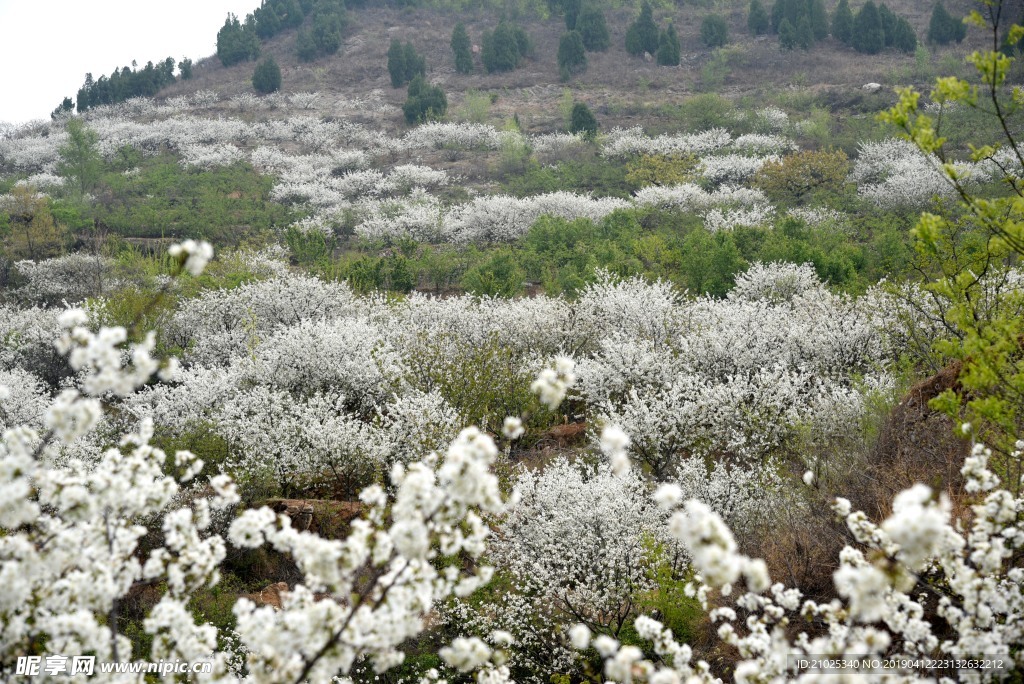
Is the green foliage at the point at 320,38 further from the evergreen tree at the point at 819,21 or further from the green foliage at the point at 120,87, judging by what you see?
the evergreen tree at the point at 819,21

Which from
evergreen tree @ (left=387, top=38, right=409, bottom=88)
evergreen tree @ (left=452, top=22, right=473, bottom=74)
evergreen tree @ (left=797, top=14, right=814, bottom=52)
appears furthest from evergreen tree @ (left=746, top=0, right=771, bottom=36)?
evergreen tree @ (left=387, top=38, right=409, bottom=88)

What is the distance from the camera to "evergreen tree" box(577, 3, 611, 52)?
63125mm

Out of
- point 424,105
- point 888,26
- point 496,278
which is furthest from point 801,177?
point 888,26

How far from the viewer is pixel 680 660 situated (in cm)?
361

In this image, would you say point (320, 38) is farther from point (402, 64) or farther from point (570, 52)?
point (570, 52)

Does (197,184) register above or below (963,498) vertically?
above

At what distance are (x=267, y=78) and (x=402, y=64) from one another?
11.3 meters

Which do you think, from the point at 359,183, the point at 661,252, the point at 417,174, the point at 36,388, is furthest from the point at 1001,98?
the point at 36,388

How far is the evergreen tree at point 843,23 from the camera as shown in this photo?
57844 millimetres

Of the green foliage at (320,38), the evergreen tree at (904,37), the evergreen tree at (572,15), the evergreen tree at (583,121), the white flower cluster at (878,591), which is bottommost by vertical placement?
the white flower cluster at (878,591)

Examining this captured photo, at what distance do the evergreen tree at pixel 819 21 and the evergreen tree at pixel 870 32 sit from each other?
9.68ft

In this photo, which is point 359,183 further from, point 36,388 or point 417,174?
point 36,388

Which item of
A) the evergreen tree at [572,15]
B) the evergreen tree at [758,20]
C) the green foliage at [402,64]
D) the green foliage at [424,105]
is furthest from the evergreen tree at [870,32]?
the green foliage at [402,64]

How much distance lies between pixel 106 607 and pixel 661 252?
67.1 ft
